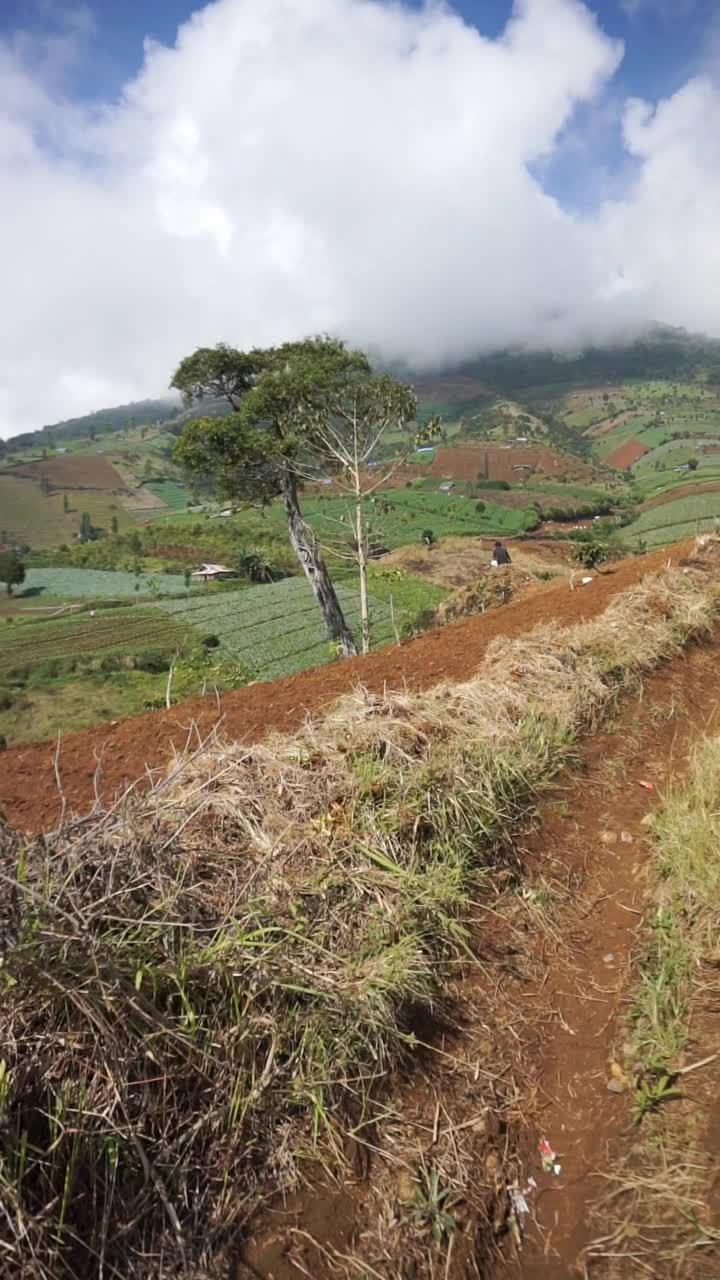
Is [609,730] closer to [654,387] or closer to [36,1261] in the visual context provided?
[36,1261]

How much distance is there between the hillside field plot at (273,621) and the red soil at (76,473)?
81.7 m

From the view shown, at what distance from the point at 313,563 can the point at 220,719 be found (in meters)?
12.1

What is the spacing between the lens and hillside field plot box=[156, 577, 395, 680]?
129 feet

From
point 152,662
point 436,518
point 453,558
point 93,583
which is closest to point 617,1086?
point 152,662

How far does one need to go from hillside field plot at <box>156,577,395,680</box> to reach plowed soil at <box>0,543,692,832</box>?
23.8 m

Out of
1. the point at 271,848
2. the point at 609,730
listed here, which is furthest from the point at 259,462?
the point at 271,848

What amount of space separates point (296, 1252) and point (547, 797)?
Result: 2.61 meters

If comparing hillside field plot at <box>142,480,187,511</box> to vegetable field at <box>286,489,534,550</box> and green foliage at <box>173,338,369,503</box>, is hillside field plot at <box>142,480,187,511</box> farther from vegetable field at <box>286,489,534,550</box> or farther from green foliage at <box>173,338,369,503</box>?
green foliage at <box>173,338,369,503</box>

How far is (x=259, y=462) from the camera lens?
15.4 meters

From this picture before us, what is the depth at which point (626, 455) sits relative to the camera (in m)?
123

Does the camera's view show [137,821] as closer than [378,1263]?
No

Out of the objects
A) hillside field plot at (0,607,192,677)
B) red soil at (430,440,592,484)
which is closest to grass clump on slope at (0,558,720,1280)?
hillside field plot at (0,607,192,677)

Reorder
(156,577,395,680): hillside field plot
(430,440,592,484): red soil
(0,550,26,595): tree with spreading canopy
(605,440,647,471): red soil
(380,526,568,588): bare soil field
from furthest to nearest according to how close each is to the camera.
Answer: (605,440,647,471): red soil → (430,440,592,484): red soil → (0,550,26,595): tree with spreading canopy → (380,526,568,588): bare soil field → (156,577,395,680): hillside field plot

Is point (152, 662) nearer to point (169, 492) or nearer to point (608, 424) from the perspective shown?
point (169, 492)
